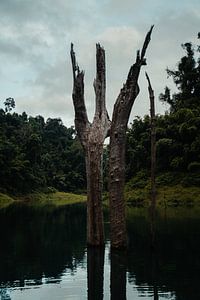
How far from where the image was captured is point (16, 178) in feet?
267

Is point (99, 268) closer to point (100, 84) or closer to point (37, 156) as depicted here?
point (100, 84)

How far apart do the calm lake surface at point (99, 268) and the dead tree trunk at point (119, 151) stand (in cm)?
102

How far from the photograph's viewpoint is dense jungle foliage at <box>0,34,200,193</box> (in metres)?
56.3

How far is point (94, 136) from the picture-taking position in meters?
20.4

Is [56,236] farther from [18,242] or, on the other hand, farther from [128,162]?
[128,162]

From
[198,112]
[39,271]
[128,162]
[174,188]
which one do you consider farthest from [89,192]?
[128,162]

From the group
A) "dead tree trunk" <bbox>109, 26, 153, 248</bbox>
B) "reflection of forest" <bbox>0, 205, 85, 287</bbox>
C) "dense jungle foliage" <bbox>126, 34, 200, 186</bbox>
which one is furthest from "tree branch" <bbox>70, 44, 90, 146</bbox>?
"dense jungle foliage" <bbox>126, 34, 200, 186</bbox>

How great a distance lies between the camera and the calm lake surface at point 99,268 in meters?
12.6

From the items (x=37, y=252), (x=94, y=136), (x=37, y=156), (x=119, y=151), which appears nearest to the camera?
(x=119, y=151)

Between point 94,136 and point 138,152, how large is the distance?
43796 millimetres

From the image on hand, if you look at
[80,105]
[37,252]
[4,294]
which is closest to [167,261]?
[37,252]

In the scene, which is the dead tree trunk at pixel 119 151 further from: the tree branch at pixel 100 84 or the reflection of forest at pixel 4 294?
the reflection of forest at pixel 4 294

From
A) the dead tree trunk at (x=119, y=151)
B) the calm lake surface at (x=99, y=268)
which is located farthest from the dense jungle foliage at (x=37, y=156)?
the dead tree trunk at (x=119, y=151)

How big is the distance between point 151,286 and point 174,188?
40.9 metres
